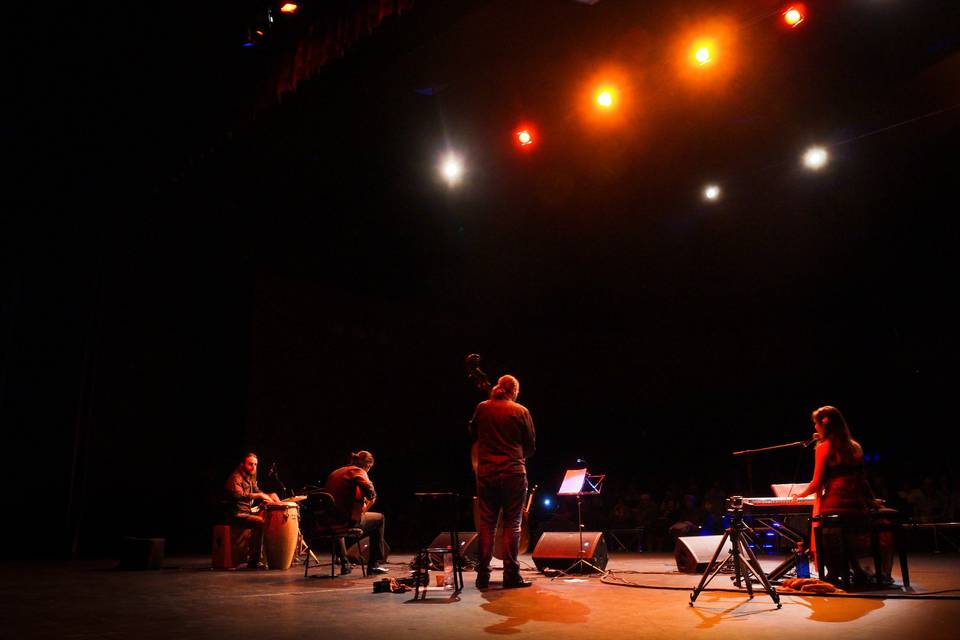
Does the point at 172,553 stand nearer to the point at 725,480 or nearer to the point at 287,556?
the point at 287,556

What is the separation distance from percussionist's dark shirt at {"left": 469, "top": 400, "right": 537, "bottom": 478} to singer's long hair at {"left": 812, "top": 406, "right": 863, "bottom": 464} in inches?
83.3

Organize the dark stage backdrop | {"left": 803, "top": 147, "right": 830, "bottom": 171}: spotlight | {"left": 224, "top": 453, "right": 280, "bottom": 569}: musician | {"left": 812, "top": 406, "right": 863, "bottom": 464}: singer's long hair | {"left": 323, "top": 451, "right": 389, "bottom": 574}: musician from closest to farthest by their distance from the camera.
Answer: {"left": 812, "top": 406, "right": 863, "bottom": 464}: singer's long hair < {"left": 323, "top": 451, "right": 389, "bottom": 574}: musician < the dark stage backdrop < {"left": 224, "top": 453, "right": 280, "bottom": 569}: musician < {"left": 803, "top": 147, "right": 830, "bottom": 171}: spotlight

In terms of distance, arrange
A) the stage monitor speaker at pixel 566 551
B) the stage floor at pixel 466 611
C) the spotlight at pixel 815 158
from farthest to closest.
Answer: the spotlight at pixel 815 158 → the stage monitor speaker at pixel 566 551 → the stage floor at pixel 466 611

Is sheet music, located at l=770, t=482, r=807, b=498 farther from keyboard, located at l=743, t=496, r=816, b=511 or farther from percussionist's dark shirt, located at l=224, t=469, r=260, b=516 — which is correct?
percussionist's dark shirt, located at l=224, t=469, r=260, b=516

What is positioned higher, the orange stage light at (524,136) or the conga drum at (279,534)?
the orange stage light at (524,136)

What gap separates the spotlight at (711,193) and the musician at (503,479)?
6841 mm

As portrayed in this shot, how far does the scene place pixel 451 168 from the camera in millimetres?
9625

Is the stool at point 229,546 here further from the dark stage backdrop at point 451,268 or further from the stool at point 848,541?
the stool at point 848,541

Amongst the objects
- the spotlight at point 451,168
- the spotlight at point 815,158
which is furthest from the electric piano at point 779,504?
the spotlight at point 815,158

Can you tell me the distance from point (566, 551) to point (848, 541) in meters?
2.43

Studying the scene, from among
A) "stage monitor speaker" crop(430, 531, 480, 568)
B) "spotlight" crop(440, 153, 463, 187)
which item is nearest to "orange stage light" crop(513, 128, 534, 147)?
"spotlight" crop(440, 153, 463, 187)

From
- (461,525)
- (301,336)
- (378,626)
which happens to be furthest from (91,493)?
(378,626)

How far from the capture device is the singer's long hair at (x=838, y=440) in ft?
16.9

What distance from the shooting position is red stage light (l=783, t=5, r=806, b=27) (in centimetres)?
667
